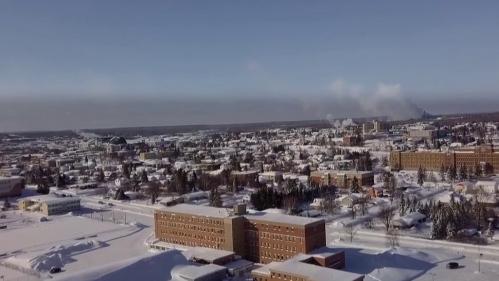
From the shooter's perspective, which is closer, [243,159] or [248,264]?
Result: [248,264]

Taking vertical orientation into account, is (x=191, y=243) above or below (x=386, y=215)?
below

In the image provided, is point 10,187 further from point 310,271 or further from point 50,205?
point 310,271

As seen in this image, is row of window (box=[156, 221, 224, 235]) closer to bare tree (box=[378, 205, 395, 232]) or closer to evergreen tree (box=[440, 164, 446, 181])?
bare tree (box=[378, 205, 395, 232])

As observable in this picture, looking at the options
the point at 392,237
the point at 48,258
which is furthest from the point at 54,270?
the point at 392,237

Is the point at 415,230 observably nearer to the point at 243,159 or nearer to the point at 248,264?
the point at 248,264

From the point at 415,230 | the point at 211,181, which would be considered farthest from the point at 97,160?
the point at 415,230
